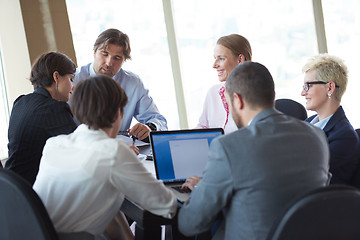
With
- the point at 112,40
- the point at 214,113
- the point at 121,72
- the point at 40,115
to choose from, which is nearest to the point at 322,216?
the point at 40,115

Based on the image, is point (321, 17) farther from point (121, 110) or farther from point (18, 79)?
point (121, 110)

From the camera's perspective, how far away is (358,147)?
213 cm

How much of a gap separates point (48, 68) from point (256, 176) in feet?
4.58

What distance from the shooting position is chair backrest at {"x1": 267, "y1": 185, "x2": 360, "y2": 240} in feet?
4.04

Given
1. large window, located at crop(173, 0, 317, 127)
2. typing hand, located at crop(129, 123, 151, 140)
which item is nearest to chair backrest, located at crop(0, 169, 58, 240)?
typing hand, located at crop(129, 123, 151, 140)

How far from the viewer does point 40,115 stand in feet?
7.04

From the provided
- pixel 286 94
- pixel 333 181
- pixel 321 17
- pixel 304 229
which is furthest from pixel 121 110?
pixel 321 17

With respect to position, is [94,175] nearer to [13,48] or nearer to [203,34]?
[13,48]

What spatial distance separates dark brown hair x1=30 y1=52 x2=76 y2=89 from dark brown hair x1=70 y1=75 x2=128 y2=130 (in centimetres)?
79

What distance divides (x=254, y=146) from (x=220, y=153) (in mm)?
110

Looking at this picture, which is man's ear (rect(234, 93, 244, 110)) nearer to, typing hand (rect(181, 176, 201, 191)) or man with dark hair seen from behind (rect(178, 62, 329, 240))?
man with dark hair seen from behind (rect(178, 62, 329, 240))

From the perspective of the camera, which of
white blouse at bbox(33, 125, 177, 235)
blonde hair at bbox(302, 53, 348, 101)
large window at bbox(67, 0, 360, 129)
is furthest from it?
large window at bbox(67, 0, 360, 129)

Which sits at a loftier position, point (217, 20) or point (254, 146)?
point (217, 20)

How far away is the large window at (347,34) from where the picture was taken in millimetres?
6070
